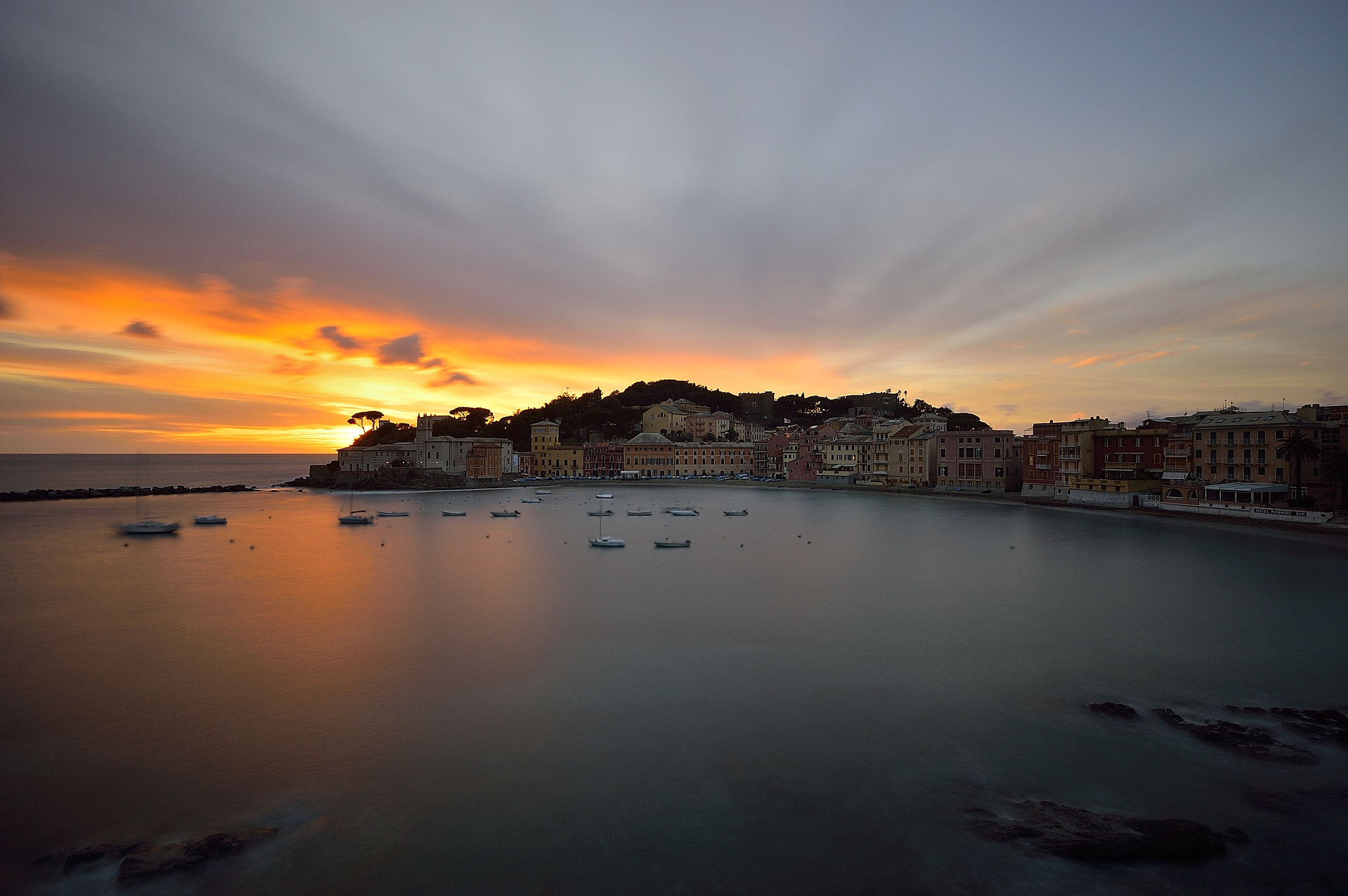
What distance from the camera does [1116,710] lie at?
9.21 metres

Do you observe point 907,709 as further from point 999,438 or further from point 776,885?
point 999,438

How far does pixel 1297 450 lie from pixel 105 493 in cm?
7369

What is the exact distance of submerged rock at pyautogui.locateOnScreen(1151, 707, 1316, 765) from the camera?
773cm

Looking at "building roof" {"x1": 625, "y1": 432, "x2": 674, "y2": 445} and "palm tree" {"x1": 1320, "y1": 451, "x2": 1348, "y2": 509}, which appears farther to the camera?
"building roof" {"x1": 625, "y1": 432, "x2": 674, "y2": 445}

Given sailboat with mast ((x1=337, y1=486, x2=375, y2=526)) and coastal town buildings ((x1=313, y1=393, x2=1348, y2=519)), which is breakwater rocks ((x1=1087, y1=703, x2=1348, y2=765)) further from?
sailboat with mast ((x1=337, y1=486, x2=375, y2=526))

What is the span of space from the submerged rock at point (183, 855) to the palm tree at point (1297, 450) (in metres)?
37.6

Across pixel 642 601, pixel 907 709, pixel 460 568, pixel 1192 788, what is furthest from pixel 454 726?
pixel 460 568

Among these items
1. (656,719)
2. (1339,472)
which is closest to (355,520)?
(656,719)

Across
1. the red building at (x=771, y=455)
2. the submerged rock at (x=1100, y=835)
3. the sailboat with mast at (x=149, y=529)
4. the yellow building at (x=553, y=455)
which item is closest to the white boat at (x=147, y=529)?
the sailboat with mast at (x=149, y=529)

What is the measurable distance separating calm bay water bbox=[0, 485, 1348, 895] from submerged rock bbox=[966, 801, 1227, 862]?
16 centimetres

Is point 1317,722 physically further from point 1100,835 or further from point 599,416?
point 599,416

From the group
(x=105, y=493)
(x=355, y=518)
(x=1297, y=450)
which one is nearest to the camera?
(x=1297, y=450)

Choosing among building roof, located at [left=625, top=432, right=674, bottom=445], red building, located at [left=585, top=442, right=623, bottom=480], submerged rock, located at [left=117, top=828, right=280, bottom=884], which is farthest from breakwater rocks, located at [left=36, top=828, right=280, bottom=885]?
red building, located at [left=585, top=442, right=623, bottom=480]

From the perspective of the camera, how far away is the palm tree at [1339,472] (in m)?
26.1
